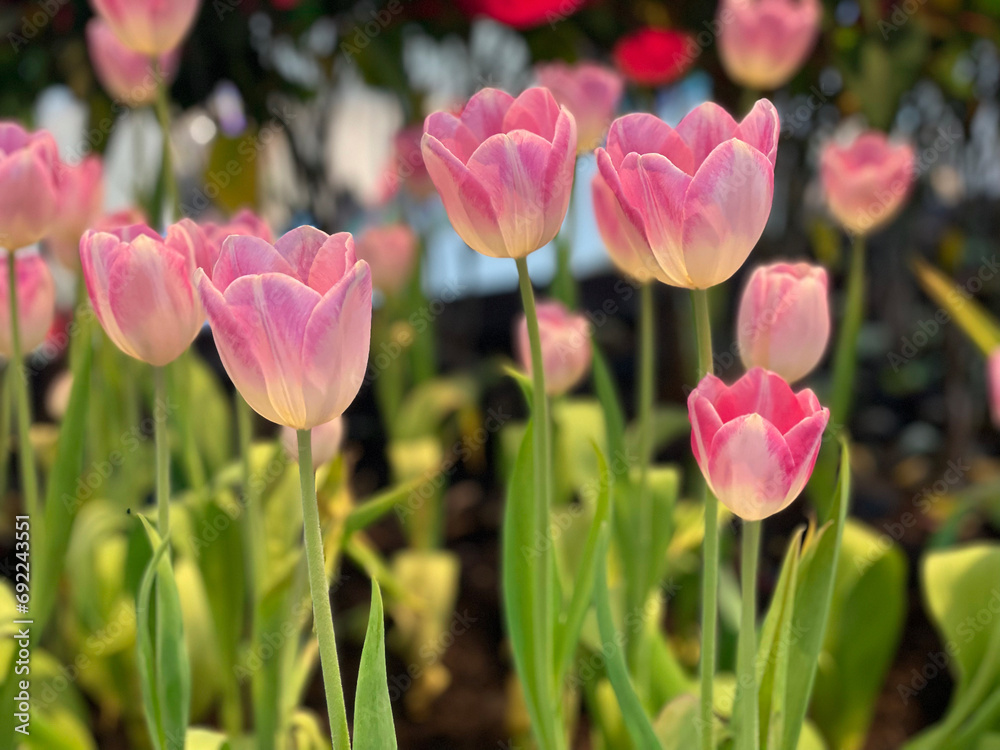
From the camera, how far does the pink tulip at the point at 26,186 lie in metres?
0.49

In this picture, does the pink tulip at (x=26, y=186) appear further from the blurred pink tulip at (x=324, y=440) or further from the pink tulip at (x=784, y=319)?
the pink tulip at (x=784, y=319)

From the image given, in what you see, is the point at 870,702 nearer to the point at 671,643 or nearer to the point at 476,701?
the point at 671,643

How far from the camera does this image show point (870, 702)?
0.88 m

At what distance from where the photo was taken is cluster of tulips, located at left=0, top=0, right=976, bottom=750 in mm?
342

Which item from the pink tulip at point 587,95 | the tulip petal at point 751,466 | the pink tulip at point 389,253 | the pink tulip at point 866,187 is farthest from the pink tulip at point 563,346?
the pink tulip at point 389,253

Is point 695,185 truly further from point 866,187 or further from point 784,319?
point 866,187

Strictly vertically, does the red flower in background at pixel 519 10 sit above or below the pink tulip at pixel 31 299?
above

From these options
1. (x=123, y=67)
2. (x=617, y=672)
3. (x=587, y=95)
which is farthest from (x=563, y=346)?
(x=123, y=67)

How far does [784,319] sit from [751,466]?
12 centimetres

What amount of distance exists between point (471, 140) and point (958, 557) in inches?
21.6

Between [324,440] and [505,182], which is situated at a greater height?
[505,182]

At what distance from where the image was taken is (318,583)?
363 mm

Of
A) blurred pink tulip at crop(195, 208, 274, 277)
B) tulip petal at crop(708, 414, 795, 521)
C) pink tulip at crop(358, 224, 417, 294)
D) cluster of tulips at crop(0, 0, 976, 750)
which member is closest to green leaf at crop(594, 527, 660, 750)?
cluster of tulips at crop(0, 0, 976, 750)

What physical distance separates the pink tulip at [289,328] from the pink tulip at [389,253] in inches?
32.8
